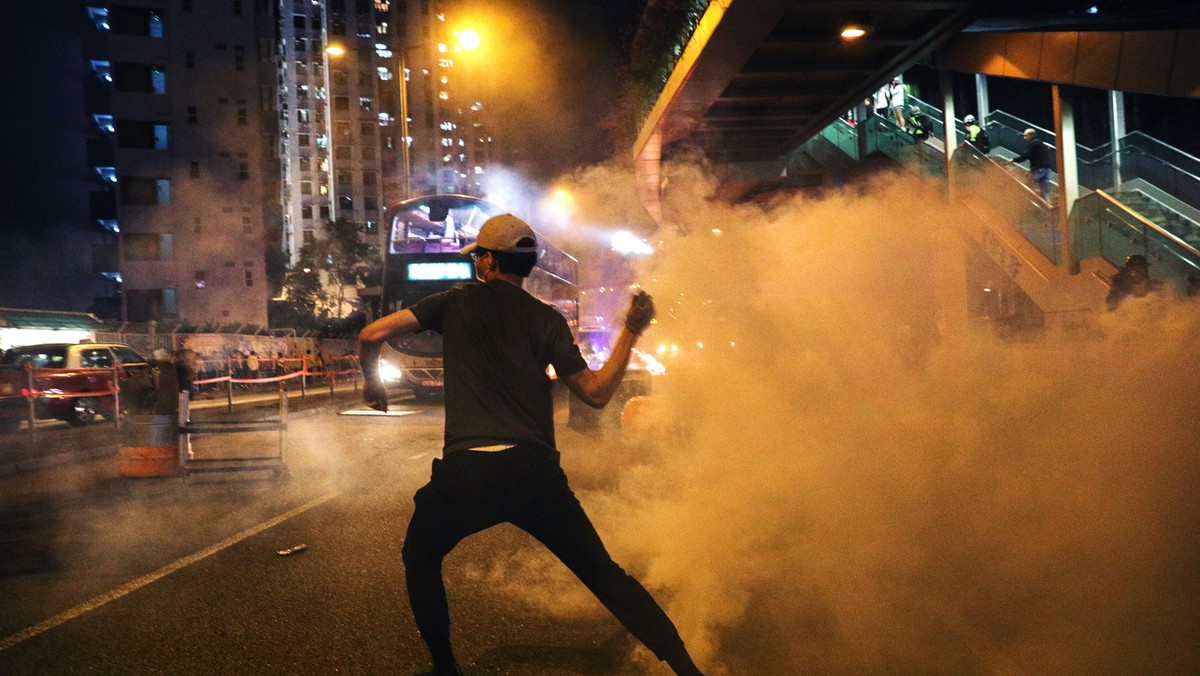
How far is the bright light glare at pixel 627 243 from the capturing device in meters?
19.7

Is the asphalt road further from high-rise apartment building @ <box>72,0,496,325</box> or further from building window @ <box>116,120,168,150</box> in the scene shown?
building window @ <box>116,120,168,150</box>

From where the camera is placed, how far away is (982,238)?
44.3ft

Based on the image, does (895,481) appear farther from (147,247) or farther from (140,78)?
(140,78)

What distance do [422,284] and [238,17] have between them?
39.0 meters

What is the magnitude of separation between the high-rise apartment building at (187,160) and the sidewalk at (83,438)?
87.6 ft

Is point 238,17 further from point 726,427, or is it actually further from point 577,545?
point 577,545

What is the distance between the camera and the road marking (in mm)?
3898

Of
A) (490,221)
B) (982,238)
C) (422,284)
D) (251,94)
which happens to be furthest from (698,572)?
(251,94)

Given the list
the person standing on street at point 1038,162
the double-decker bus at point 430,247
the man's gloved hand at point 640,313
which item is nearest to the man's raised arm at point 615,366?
the man's gloved hand at point 640,313

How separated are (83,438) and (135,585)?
9.68m

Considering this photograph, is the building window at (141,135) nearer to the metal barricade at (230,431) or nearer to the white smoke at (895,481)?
the metal barricade at (230,431)

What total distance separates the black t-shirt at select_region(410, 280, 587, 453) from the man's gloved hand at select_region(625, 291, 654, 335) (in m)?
0.23

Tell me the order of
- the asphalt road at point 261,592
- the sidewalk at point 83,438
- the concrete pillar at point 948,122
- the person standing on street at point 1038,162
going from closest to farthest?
the asphalt road at point 261,592 → the sidewalk at point 83,438 → the person standing on street at point 1038,162 → the concrete pillar at point 948,122

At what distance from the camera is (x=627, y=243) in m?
21.2
